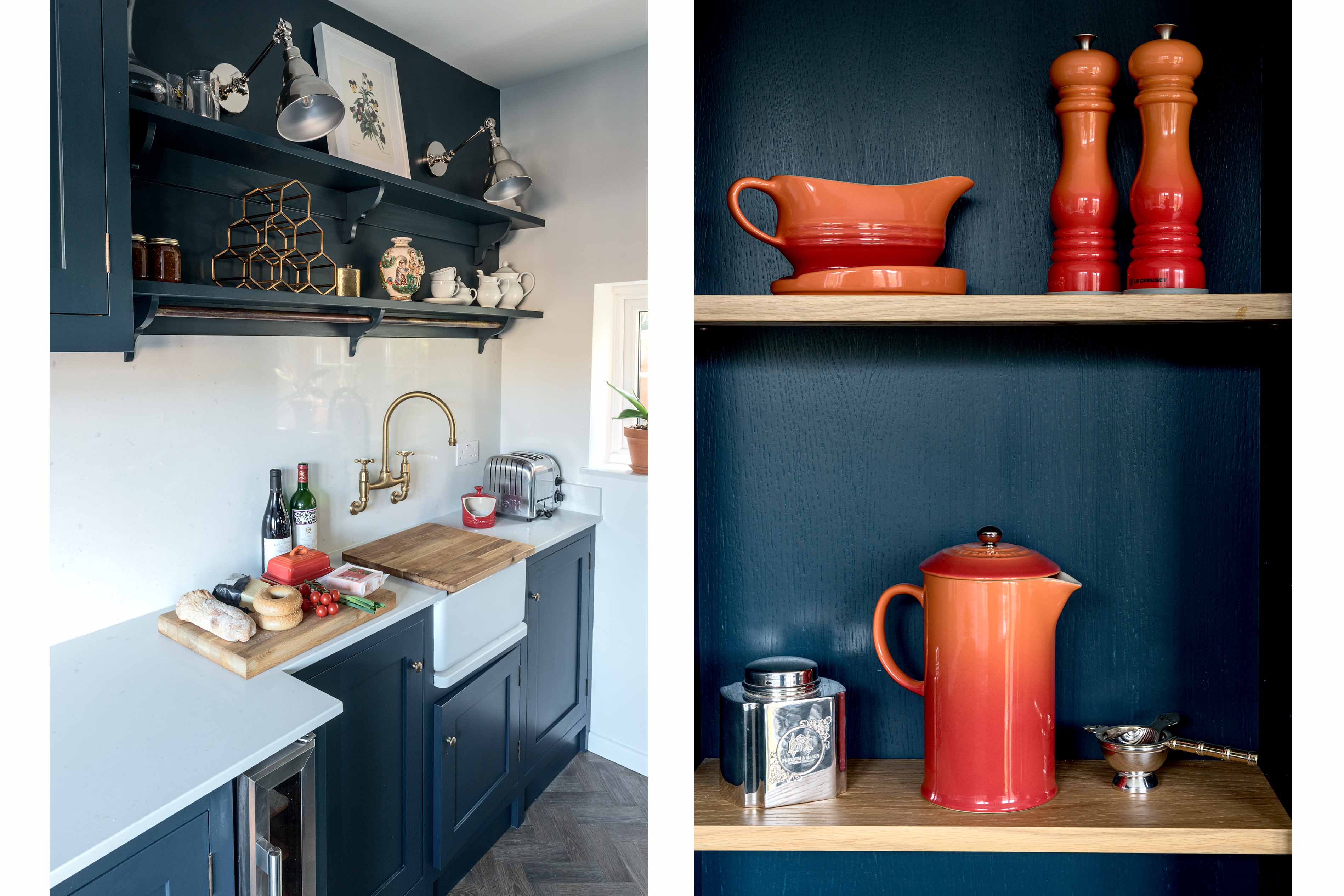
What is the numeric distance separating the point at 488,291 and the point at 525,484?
684 millimetres

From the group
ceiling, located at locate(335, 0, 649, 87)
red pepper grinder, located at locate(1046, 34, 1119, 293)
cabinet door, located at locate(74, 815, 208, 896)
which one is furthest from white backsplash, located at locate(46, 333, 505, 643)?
red pepper grinder, located at locate(1046, 34, 1119, 293)

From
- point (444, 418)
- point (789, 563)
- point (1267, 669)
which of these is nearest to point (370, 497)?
point (444, 418)

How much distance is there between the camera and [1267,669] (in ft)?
2.69

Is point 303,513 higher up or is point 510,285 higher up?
point 510,285

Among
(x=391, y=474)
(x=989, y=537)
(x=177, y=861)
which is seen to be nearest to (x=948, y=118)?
(x=989, y=537)

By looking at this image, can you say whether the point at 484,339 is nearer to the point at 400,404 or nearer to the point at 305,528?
the point at 400,404

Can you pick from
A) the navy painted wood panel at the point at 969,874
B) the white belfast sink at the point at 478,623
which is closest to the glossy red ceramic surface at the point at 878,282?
the navy painted wood panel at the point at 969,874

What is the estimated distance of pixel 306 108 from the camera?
1711 mm

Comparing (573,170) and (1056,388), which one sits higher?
(573,170)

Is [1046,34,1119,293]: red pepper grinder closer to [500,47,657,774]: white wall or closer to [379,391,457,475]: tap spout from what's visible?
[500,47,657,774]: white wall

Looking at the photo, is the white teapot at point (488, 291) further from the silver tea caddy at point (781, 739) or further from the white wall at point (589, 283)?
the silver tea caddy at point (781, 739)
